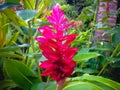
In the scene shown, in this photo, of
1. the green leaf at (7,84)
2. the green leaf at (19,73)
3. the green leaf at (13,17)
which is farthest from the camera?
the green leaf at (7,84)

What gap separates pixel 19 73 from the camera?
1.42m

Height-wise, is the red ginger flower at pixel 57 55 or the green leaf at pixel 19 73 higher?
the red ginger flower at pixel 57 55

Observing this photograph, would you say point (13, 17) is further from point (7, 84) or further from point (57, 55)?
point (57, 55)

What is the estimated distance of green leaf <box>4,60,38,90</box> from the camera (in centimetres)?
139

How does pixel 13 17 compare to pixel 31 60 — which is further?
pixel 31 60

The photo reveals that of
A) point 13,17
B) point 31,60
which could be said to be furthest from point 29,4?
point 31,60

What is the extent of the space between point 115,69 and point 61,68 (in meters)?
1.21

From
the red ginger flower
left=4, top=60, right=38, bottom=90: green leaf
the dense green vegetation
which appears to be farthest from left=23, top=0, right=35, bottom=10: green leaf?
the red ginger flower

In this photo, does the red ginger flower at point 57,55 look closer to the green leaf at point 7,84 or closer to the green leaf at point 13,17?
the green leaf at point 13,17

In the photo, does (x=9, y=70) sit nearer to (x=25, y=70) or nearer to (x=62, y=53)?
(x=25, y=70)

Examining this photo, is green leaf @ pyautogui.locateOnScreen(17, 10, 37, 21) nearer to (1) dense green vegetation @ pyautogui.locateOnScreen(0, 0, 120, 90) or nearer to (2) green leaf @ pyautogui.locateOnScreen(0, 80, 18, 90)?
(1) dense green vegetation @ pyautogui.locateOnScreen(0, 0, 120, 90)

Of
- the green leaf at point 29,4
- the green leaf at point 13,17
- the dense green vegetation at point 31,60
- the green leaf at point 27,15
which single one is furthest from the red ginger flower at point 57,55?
the green leaf at point 29,4

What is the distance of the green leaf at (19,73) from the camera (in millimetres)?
1393

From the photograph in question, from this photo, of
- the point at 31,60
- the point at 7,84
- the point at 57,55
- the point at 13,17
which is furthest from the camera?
the point at 31,60
